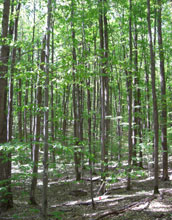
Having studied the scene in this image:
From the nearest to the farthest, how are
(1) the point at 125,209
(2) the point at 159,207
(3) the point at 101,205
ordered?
(2) the point at 159,207, (1) the point at 125,209, (3) the point at 101,205

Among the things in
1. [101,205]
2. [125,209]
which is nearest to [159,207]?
[125,209]

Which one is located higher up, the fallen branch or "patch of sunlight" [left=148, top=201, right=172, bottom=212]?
"patch of sunlight" [left=148, top=201, right=172, bottom=212]

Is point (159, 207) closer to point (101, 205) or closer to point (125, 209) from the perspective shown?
A: point (125, 209)

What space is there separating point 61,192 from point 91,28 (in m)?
10.1

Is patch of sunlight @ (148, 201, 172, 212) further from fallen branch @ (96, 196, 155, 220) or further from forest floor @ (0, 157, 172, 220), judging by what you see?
fallen branch @ (96, 196, 155, 220)

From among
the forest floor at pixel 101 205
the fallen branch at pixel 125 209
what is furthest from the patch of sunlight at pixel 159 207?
the fallen branch at pixel 125 209

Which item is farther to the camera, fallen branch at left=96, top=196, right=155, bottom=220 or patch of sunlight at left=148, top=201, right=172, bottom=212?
fallen branch at left=96, top=196, right=155, bottom=220

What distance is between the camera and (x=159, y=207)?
719 cm

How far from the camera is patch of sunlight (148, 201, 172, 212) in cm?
691

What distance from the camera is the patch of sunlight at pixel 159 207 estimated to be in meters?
6.91

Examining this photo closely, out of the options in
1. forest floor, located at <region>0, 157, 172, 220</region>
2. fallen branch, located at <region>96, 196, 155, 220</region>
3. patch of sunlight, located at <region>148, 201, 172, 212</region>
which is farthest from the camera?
fallen branch, located at <region>96, 196, 155, 220</region>

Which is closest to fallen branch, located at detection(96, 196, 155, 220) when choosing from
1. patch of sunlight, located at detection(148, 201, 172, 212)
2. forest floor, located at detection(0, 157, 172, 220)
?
forest floor, located at detection(0, 157, 172, 220)

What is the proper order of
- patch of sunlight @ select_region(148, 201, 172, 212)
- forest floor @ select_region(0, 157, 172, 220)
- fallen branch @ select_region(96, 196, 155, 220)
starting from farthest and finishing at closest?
fallen branch @ select_region(96, 196, 155, 220), patch of sunlight @ select_region(148, 201, 172, 212), forest floor @ select_region(0, 157, 172, 220)

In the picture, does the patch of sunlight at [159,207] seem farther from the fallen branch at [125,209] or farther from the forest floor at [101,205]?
the fallen branch at [125,209]
